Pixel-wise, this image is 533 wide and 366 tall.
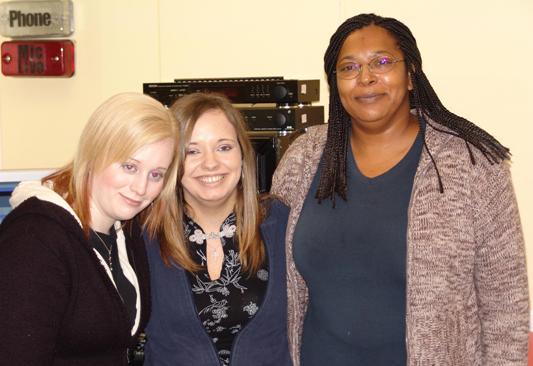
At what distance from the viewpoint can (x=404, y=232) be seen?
1690mm

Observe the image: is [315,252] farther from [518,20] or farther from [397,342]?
[518,20]

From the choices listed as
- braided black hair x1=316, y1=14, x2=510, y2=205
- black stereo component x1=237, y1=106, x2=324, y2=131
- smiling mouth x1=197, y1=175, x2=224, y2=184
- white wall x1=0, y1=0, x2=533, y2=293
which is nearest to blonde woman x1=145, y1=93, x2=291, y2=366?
smiling mouth x1=197, y1=175, x2=224, y2=184

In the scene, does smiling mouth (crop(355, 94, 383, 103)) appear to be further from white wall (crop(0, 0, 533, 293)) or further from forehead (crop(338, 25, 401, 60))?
white wall (crop(0, 0, 533, 293))

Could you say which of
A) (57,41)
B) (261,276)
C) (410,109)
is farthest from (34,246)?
(57,41)

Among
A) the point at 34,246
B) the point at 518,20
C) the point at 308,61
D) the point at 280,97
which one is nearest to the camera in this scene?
the point at 34,246

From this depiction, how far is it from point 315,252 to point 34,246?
0.70 meters

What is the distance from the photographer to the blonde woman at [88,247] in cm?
133

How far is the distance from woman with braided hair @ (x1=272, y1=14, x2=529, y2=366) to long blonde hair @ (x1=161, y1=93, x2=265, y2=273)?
11 cm

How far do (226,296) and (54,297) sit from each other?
0.58 meters

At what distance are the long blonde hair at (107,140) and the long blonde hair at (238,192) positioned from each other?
0.23 meters

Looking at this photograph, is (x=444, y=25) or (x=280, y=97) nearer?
(x=280, y=97)

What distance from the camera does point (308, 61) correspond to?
11.1ft

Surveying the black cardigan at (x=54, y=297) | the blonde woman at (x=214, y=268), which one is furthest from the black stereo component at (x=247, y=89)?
the black cardigan at (x=54, y=297)

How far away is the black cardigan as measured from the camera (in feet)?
4.32
